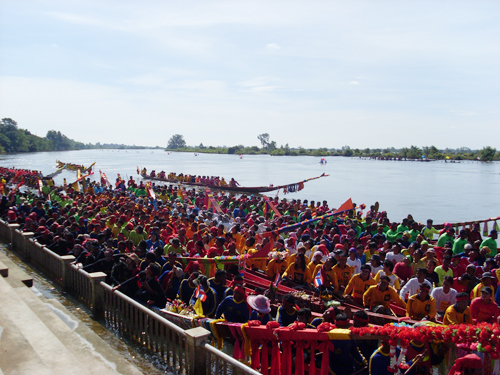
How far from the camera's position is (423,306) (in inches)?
224

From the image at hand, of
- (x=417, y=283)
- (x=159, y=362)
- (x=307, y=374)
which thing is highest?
(x=417, y=283)

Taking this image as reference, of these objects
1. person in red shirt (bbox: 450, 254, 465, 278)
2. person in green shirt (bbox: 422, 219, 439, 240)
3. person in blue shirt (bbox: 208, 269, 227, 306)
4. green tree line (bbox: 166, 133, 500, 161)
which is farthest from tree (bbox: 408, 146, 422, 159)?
person in blue shirt (bbox: 208, 269, 227, 306)

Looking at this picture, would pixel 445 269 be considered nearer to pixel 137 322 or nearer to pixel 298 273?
pixel 298 273

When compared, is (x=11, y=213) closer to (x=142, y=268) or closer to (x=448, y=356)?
(x=142, y=268)

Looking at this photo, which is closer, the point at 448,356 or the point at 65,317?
the point at 448,356

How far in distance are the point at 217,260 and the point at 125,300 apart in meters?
2.01

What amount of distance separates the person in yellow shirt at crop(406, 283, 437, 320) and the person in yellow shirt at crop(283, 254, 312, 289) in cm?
211

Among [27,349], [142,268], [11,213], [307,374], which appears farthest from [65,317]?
[11,213]

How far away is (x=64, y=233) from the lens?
371 inches

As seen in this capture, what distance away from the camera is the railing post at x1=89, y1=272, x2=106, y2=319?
279 inches

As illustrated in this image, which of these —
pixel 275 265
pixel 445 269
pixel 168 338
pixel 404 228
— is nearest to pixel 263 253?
pixel 275 265

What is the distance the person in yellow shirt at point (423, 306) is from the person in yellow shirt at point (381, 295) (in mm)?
407

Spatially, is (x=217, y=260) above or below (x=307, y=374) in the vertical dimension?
above

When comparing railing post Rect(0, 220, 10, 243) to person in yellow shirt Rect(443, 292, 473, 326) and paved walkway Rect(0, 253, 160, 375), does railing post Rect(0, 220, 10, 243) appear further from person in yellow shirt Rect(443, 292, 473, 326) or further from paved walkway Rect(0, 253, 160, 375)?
person in yellow shirt Rect(443, 292, 473, 326)
